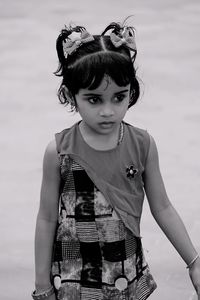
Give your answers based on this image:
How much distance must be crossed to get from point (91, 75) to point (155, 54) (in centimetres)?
531

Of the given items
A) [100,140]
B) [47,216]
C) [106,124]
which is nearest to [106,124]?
[106,124]

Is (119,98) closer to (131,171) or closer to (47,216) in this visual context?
(131,171)

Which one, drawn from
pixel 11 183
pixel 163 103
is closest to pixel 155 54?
pixel 163 103

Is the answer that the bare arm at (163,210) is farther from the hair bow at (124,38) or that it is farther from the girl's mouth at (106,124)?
the hair bow at (124,38)

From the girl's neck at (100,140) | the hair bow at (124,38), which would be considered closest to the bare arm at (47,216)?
the girl's neck at (100,140)

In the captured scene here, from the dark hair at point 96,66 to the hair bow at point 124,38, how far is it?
1 cm

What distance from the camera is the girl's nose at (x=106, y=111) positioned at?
3.14 m

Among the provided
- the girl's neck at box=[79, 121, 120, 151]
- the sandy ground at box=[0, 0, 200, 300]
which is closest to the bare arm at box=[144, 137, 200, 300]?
the girl's neck at box=[79, 121, 120, 151]

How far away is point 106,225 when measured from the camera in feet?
10.7

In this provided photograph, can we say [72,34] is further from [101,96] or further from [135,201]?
[135,201]

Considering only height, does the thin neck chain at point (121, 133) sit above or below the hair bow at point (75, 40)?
below

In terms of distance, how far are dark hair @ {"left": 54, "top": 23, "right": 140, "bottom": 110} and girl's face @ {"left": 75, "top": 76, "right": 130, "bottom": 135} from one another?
0.7 inches

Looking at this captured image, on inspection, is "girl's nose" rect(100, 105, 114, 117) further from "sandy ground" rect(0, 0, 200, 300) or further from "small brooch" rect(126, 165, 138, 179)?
"sandy ground" rect(0, 0, 200, 300)

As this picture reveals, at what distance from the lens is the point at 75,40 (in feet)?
10.7
